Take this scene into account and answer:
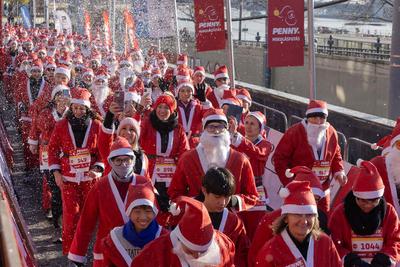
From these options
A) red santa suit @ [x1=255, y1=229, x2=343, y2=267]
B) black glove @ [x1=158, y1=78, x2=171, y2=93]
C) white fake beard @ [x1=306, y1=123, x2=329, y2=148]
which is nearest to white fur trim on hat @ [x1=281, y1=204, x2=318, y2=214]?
red santa suit @ [x1=255, y1=229, x2=343, y2=267]

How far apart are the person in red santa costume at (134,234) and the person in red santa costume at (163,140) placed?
9.46ft

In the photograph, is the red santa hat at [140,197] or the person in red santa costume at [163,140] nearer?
the red santa hat at [140,197]

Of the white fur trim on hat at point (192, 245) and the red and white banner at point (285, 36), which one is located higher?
the red and white banner at point (285, 36)

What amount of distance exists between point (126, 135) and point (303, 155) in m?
1.84

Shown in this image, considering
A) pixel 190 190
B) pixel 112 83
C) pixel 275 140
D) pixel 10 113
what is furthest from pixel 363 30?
pixel 190 190

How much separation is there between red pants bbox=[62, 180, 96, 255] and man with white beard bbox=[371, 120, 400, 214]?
3.11 meters

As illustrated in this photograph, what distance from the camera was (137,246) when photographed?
483 cm

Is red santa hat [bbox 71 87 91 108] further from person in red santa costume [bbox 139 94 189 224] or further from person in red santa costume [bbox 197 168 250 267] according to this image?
person in red santa costume [bbox 197 168 250 267]

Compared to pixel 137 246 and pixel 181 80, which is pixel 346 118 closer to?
pixel 181 80

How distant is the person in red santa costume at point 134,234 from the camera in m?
4.83

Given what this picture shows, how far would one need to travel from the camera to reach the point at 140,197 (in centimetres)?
500

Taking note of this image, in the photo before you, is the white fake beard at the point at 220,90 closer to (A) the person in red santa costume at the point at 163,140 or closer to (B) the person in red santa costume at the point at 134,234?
(A) the person in red santa costume at the point at 163,140

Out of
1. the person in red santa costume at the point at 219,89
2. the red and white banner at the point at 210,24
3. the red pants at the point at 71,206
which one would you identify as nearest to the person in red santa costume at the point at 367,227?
the red pants at the point at 71,206

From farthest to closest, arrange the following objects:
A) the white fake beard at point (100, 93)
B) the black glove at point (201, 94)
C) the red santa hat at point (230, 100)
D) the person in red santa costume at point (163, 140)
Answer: the white fake beard at point (100, 93), the black glove at point (201, 94), the red santa hat at point (230, 100), the person in red santa costume at point (163, 140)
